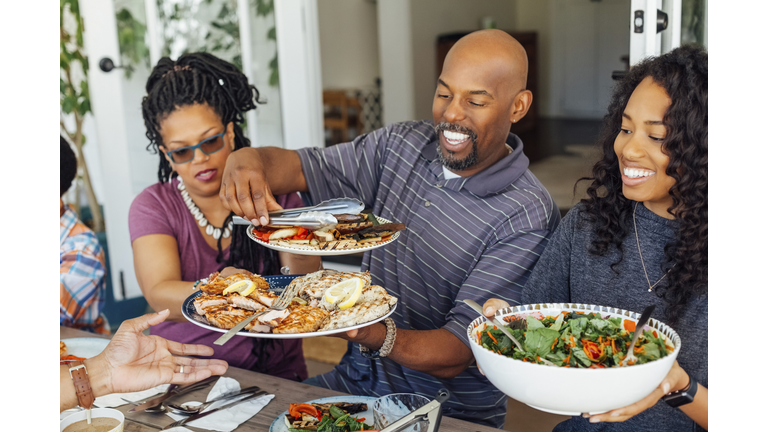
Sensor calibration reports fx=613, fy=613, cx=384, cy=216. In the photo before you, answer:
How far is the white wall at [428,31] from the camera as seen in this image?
680cm

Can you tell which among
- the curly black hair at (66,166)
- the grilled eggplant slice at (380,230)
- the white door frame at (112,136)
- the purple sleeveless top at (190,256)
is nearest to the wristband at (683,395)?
the grilled eggplant slice at (380,230)

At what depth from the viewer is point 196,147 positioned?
1.89 meters

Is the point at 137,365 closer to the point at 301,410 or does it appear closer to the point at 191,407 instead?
the point at 191,407

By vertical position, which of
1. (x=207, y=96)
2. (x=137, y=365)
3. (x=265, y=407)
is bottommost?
(x=265, y=407)

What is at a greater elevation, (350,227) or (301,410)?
(350,227)

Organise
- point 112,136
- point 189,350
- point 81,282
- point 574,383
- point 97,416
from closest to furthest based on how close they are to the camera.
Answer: point 574,383 < point 97,416 < point 189,350 < point 81,282 < point 112,136

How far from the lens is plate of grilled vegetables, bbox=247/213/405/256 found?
4.24 feet

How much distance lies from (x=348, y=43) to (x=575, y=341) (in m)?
7.41

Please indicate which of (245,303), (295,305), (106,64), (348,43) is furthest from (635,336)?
(348,43)

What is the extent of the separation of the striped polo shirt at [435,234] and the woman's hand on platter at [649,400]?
0.56m

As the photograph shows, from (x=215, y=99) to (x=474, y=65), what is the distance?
84 cm

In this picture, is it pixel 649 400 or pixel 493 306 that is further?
pixel 493 306
